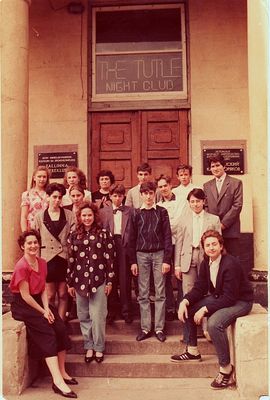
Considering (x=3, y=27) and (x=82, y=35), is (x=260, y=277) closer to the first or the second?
(x=3, y=27)

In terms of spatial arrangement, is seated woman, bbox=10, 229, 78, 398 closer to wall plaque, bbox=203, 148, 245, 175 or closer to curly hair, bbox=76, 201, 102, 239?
curly hair, bbox=76, 201, 102, 239

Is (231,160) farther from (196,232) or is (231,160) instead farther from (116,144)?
(196,232)

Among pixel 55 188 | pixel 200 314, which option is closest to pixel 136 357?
pixel 200 314

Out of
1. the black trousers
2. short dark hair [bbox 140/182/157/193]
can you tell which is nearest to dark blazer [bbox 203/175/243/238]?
short dark hair [bbox 140/182/157/193]

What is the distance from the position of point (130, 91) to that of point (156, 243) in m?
4.06

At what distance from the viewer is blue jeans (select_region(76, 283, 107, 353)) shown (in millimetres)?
5465

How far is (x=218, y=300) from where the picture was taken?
5148mm

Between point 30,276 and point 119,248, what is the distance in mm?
1281

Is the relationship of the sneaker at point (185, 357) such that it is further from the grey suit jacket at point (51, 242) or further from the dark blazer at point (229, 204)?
the grey suit jacket at point (51, 242)

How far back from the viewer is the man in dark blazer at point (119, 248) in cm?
604

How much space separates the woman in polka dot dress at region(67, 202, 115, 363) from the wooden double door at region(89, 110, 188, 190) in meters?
3.28

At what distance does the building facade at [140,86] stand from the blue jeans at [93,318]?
140 inches

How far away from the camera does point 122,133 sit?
353 inches

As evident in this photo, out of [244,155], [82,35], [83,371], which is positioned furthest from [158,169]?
[83,371]
